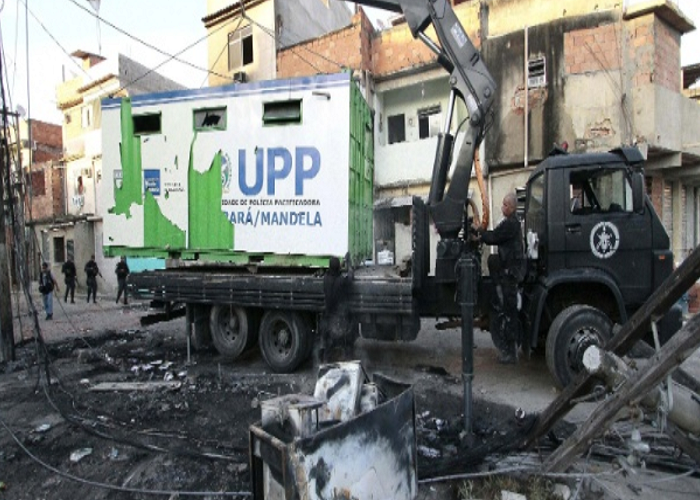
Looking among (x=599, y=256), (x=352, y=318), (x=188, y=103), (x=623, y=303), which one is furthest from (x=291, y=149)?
(x=623, y=303)

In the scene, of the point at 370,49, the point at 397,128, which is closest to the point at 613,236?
the point at 397,128

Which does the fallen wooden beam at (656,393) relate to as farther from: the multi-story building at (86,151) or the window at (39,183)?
the window at (39,183)

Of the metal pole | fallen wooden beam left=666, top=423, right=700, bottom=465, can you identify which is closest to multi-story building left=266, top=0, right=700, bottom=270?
the metal pole

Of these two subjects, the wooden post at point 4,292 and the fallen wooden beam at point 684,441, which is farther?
the wooden post at point 4,292

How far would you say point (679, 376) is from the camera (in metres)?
3.30

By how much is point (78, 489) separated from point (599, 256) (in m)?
5.27

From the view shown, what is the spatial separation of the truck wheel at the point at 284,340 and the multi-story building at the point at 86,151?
48.0 feet

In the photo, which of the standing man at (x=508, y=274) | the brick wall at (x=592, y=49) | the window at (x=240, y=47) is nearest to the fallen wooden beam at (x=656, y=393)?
the standing man at (x=508, y=274)

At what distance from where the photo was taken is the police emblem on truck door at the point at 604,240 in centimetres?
487

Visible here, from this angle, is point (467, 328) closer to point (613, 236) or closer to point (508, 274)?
point (508, 274)

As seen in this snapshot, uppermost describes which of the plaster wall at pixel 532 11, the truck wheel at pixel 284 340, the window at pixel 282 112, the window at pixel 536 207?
the plaster wall at pixel 532 11

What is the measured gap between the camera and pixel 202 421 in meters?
4.50

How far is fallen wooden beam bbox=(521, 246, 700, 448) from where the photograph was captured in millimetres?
2574

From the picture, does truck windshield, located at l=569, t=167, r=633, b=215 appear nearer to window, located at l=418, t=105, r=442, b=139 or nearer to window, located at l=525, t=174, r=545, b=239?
window, located at l=525, t=174, r=545, b=239
